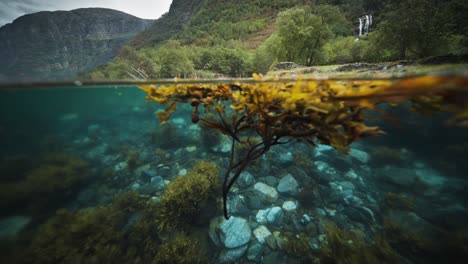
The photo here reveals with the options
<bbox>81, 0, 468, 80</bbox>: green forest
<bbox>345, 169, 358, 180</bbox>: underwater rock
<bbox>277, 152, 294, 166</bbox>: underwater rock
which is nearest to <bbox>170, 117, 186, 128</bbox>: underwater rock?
<bbox>81, 0, 468, 80</bbox>: green forest

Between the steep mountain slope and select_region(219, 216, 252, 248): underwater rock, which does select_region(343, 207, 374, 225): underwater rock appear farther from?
the steep mountain slope

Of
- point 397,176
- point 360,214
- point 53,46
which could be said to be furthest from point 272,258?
point 53,46

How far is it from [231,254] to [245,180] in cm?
206

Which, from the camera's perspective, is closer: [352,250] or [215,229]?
[352,250]

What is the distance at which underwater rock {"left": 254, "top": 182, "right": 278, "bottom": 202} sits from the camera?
4750 millimetres

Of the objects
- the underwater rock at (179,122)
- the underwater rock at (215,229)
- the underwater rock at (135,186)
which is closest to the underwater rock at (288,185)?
the underwater rock at (215,229)

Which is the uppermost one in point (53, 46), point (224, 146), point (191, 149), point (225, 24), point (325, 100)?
point (225, 24)

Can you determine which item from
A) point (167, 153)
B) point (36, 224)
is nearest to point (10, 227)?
point (36, 224)

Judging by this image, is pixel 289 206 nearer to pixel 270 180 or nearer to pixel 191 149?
pixel 270 180

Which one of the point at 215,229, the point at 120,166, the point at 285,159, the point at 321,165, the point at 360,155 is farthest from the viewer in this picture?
the point at 360,155

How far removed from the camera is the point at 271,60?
2152 centimetres

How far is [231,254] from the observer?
11.3 ft

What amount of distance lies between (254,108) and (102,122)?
14.6 metres

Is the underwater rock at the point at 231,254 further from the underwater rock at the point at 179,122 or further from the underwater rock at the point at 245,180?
the underwater rock at the point at 179,122
